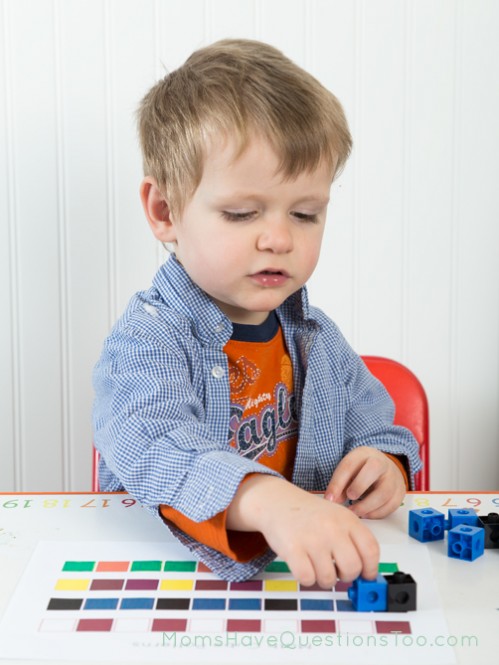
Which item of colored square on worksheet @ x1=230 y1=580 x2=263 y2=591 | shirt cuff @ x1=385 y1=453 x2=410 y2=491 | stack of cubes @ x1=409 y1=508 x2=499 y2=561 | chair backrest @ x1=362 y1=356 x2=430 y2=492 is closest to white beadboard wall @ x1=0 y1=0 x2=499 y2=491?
chair backrest @ x1=362 y1=356 x2=430 y2=492

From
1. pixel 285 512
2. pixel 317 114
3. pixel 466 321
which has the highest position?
pixel 317 114

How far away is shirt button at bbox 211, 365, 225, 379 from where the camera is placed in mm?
944

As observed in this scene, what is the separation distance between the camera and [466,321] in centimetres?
166

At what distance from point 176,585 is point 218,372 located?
Answer: 13.0 inches

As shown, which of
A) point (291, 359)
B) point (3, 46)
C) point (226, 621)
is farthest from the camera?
point (3, 46)

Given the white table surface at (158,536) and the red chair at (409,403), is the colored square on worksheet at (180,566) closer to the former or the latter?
the white table surface at (158,536)

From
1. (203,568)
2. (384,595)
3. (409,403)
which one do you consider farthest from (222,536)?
(409,403)

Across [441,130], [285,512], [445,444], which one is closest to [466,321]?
[445,444]

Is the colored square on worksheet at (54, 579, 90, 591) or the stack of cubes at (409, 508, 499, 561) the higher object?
the stack of cubes at (409, 508, 499, 561)

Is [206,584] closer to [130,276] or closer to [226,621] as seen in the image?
[226,621]

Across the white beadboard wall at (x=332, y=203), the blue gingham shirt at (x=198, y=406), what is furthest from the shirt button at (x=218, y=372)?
the white beadboard wall at (x=332, y=203)

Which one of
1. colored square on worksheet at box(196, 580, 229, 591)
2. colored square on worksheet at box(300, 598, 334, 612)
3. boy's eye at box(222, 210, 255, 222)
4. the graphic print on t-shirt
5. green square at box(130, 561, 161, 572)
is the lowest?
colored square on worksheet at box(300, 598, 334, 612)

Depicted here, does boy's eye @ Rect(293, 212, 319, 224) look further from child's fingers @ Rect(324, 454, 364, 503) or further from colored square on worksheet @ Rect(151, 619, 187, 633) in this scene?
colored square on worksheet @ Rect(151, 619, 187, 633)

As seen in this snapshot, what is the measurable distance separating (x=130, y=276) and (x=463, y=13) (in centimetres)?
76
